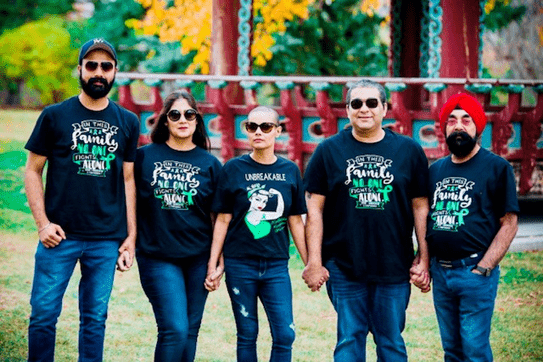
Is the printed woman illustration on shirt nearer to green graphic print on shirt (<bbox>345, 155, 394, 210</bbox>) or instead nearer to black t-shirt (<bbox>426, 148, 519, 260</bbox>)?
green graphic print on shirt (<bbox>345, 155, 394, 210</bbox>)

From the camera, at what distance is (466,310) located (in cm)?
425

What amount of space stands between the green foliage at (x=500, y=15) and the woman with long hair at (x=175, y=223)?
665 inches

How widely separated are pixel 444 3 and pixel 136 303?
5427 millimetres

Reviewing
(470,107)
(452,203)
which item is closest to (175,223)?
(452,203)

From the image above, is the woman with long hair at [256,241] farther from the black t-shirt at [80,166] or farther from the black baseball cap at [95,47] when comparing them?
→ the black baseball cap at [95,47]

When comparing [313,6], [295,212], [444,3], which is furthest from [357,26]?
[295,212]

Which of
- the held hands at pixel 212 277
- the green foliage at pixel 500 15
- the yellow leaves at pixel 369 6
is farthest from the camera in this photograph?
the green foliage at pixel 500 15

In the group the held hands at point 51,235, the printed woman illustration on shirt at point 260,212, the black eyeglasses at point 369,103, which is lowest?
the held hands at point 51,235

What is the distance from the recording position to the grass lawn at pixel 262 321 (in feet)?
19.3

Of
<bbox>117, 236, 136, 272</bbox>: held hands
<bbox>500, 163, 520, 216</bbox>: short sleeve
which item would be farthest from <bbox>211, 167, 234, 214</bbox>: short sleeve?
<bbox>500, 163, 520, 216</bbox>: short sleeve

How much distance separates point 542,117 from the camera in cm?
1005

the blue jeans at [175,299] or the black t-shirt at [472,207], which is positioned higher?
the black t-shirt at [472,207]

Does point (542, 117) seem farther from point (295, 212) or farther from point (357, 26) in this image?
point (357, 26)

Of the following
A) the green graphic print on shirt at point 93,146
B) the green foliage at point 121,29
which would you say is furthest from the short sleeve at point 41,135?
the green foliage at point 121,29
